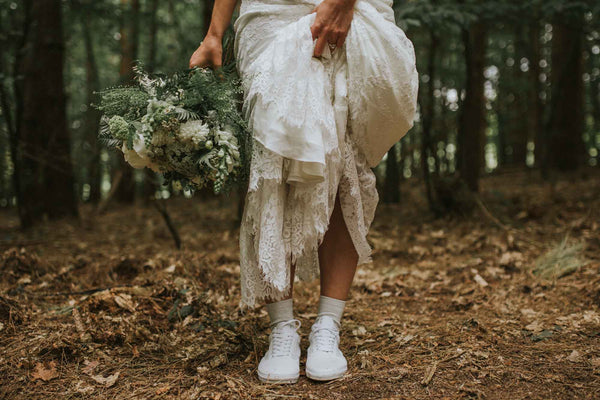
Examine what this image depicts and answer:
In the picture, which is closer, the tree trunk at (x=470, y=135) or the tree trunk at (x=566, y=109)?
the tree trunk at (x=470, y=135)

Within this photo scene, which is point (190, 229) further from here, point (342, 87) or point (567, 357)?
point (567, 357)

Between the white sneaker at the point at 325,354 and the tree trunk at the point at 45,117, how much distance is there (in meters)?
4.11

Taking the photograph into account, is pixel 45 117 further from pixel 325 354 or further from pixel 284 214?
pixel 325 354

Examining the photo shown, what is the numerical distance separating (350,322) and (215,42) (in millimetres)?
1575

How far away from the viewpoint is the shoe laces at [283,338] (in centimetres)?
185

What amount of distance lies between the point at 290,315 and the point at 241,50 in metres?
1.14

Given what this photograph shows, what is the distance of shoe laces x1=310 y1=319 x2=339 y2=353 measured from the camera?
1.86 meters

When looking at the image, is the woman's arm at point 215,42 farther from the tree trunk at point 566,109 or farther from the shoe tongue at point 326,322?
the tree trunk at point 566,109

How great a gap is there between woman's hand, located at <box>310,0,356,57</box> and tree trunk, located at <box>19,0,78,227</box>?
162 inches

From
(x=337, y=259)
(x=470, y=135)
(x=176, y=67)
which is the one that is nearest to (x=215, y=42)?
(x=176, y=67)

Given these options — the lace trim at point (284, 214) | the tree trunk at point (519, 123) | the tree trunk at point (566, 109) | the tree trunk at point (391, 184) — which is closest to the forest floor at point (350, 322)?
the lace trim at point (284, 214)

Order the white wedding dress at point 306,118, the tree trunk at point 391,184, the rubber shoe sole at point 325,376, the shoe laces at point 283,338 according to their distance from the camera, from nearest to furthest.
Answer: the white wedding dress at point 306,118, the rubber shoe sole at point 325,376, the shoe laces at point 283,338, the tree trunk at point 391,184

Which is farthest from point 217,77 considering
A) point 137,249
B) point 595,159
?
point 595,159

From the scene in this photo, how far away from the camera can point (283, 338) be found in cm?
187
